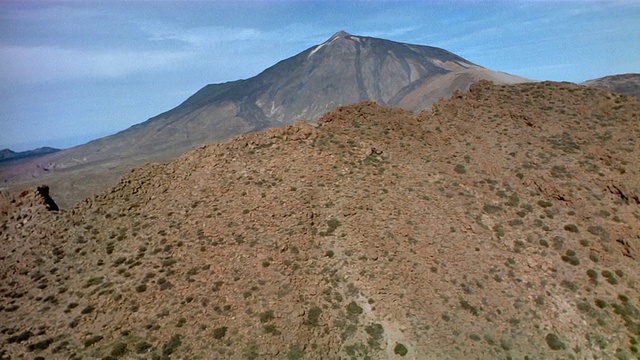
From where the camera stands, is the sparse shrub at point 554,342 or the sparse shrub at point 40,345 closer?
the sparse shrub at point 40,345

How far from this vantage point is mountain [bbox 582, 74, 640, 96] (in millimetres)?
139250

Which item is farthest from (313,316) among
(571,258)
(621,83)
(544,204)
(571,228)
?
(621,83)

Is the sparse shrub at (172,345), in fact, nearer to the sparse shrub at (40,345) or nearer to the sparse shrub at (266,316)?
the sparse shrub at (266,316)

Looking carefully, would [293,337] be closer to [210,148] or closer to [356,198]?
[356,198]

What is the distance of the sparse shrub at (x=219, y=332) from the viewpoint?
23.3 meters

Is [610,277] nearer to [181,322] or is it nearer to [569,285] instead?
[569,285]

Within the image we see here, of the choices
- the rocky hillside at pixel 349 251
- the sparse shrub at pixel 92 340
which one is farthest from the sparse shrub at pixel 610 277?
the sparse shrub at pixel 92 340

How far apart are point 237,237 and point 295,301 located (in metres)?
6.37

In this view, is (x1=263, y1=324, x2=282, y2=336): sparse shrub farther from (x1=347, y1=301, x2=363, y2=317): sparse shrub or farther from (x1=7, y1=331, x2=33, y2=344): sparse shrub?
(x1=7, y1=331, x2=33, y2=344): sparse shrub

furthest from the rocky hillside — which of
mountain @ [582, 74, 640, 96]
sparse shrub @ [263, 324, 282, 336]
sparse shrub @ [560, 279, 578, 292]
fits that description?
mountain @ [582, 74, 640, 96]

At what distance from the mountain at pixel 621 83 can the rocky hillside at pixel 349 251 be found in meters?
121

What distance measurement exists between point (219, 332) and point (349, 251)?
9.32 m

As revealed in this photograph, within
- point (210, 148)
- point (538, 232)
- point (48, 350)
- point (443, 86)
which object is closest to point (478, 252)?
point (538, 232)

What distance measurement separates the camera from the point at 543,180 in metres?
34.3
